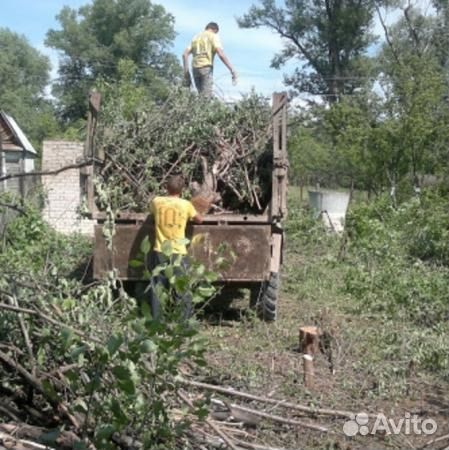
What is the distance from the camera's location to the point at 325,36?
46.4 m

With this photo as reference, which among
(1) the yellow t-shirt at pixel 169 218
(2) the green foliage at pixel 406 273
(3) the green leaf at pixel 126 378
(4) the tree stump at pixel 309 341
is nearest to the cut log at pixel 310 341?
(4) the tree stump at pixel 309 341

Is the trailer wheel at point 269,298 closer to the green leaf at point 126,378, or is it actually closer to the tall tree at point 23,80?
the green leaf at point 126,378

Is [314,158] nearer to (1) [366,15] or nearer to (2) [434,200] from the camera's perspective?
(2) [434,200]

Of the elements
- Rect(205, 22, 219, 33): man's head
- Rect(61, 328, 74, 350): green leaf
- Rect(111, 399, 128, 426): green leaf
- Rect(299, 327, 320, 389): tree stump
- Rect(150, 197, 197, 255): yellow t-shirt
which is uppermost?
Rect(205, 22, 219, 33): man's head

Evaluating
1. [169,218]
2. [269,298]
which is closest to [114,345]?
[169,218]

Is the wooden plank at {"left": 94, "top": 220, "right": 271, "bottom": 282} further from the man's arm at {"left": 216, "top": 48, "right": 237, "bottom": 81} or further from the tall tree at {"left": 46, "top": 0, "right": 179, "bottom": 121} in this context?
the tall tree at {"left": 46, "top": 0, "right": 179, "bottom": 121}

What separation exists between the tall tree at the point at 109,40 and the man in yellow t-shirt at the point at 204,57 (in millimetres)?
41614

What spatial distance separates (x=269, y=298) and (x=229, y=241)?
0.79 meters

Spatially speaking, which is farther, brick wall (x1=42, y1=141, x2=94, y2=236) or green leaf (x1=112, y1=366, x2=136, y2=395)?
brick wall (x1=42, y1=141, x2=94, y2=236)

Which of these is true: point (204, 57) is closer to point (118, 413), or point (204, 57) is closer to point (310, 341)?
point (310, 341)

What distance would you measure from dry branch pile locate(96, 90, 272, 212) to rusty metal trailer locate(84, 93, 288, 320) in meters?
0.61

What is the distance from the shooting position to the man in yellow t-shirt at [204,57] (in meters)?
10.7

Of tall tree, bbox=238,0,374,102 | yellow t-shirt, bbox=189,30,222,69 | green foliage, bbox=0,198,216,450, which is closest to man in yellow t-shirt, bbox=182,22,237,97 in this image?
yellow t-shirt, bbox=189,30,222,69

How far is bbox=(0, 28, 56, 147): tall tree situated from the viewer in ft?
167
